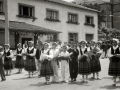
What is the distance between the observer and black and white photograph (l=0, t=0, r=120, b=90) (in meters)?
8.18

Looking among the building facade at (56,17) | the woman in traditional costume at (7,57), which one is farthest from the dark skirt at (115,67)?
the building facade at (56,17)

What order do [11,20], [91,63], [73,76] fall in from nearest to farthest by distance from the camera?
[73,76] < [91,63] < [11,20]

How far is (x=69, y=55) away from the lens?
8586mm

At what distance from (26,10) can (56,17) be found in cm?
434

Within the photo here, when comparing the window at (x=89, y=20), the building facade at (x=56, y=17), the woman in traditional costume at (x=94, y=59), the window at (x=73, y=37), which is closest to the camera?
the woman in traditional costume at (x=94, y=59)

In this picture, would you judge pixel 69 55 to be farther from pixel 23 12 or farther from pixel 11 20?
pixel 23 12

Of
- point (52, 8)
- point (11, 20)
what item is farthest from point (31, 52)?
point (52, 8)

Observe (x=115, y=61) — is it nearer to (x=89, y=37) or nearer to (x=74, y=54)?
(x=74, y=54)

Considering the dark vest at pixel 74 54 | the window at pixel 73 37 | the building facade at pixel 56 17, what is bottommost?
the dark vest at pixel 74 54

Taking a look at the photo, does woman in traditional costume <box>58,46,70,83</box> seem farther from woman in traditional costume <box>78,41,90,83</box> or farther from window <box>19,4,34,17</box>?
window <box>19,4,34,17</box>

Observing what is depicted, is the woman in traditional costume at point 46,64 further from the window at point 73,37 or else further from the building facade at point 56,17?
the window at point 73,37

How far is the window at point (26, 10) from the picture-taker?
62.1 feet

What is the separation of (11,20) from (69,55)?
10.8 metres

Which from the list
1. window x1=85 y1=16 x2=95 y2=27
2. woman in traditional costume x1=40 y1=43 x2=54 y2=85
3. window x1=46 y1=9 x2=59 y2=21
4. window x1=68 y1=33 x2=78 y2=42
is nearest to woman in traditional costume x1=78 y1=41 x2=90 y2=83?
woman in traditional costume x1=40 y1=43 x2=54 y2=85
